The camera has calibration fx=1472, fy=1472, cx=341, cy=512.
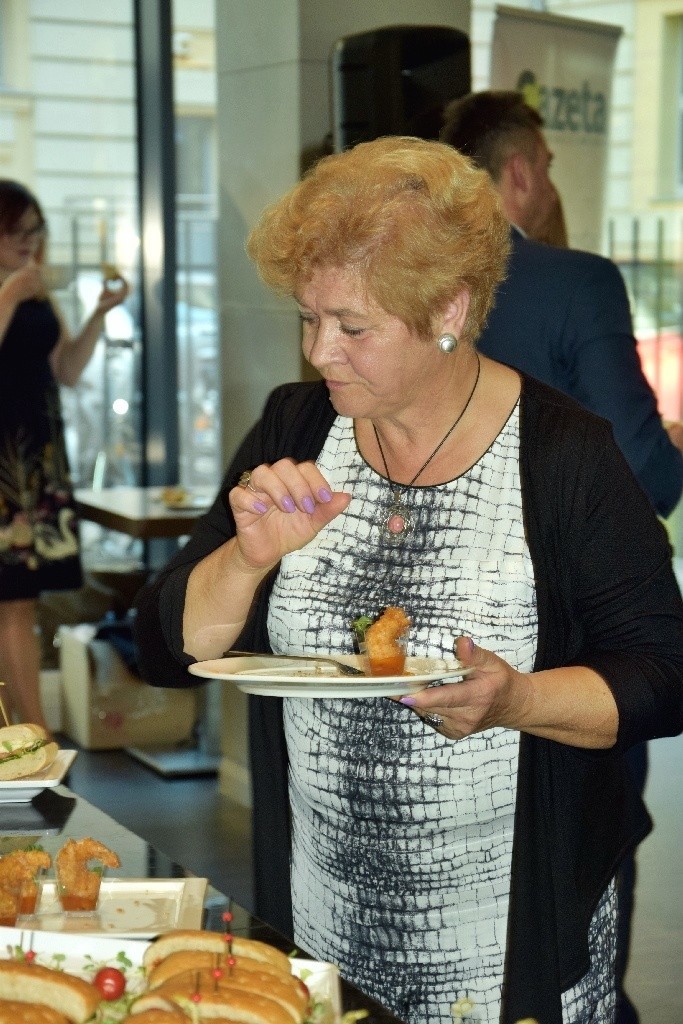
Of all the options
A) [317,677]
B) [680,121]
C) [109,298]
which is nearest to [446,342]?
[317,677]

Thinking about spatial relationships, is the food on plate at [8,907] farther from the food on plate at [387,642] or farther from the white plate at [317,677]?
the food on plate at [387,642]

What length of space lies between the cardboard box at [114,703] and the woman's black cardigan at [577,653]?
369cm

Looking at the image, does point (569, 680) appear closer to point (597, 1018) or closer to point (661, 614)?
point (661, 614)

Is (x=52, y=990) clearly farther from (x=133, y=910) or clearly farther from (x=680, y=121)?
(x=680, y=121)

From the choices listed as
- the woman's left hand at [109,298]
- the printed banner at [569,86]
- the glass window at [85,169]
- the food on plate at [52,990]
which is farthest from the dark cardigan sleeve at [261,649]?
the glass window at [85,169]

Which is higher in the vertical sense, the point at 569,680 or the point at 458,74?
the point at 458,74

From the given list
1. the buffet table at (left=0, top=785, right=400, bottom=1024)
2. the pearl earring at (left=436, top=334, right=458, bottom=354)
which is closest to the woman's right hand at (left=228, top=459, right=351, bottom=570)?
the pearl earring at (left=436, top=334, right=458, bottom=354)

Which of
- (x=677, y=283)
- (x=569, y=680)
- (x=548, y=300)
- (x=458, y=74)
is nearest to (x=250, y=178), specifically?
(x=458, y=74)

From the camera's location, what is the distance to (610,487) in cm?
184

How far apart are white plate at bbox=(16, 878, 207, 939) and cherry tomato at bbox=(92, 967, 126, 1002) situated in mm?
148

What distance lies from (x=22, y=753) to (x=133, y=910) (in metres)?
0.53

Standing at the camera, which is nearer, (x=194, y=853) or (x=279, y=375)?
(x=194, y=853)

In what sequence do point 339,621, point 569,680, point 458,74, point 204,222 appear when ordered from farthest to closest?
point 204,222 < point 458,74 < point 339,621 < point 569,680

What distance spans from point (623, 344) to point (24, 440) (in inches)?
101
